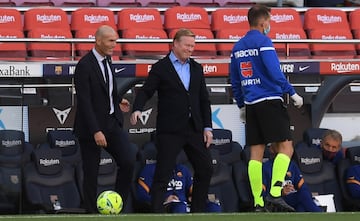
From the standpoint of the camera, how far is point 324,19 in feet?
50.8

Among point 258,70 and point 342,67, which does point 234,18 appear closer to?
point 342,67

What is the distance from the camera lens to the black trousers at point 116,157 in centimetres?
977

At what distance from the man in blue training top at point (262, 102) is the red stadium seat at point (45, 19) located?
5.33m

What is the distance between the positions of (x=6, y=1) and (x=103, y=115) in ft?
21.7

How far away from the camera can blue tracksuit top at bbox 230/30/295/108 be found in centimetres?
924

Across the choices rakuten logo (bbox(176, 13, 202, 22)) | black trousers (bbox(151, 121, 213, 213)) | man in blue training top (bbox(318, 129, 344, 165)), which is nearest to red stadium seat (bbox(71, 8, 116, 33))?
rakuten logo (bbox(176, 13, 202, 22))

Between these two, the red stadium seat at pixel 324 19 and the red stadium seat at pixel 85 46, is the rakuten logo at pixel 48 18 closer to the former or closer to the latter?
the red stadium seat at pixel 85 46

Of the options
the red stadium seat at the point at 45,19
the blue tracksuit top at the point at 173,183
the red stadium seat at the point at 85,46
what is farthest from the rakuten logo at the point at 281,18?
the blue tracksuit top at the point at 173,183

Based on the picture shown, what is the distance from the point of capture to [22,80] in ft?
37.5

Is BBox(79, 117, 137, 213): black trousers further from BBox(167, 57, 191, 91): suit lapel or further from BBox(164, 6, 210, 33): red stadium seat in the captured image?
BBox(164, 6, 210, 33): red stadium seat

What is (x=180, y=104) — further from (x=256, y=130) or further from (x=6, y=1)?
(x=6, y=1)

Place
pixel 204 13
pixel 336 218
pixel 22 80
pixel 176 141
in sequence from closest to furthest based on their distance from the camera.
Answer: pixel 336 218 < pixel 176 141 < pixel 22 80 < pixel 204 13

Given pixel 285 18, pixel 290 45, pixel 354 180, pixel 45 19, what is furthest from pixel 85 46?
pixel 354 180

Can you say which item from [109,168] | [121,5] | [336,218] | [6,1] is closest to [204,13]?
[121,5]
